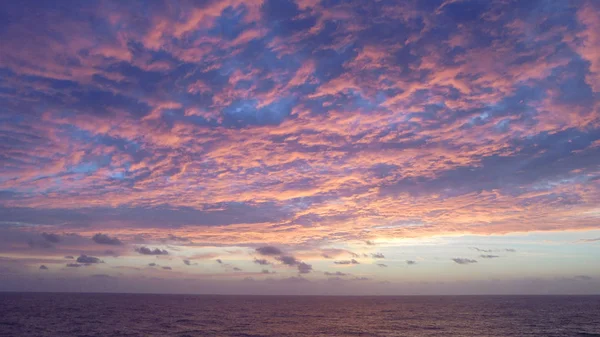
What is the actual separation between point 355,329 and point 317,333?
38.3 ft

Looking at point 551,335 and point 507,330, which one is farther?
point 507,330

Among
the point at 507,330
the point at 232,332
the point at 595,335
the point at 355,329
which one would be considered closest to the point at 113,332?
the point at 232,332

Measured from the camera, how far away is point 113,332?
78.4 m

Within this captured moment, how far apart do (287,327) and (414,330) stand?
27.8 metres

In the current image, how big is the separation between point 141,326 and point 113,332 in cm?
1129

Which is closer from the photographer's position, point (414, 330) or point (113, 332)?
point (113, 332)

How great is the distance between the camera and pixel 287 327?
92312 mm

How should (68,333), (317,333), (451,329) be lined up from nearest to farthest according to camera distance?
(68,333), (317,333), (451,329)

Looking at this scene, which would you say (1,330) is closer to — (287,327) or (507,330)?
(287,327)

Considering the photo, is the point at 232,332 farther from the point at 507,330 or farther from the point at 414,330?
the point at 507,330

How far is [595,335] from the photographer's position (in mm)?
76500

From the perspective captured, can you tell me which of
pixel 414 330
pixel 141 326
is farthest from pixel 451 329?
pixel 141 326

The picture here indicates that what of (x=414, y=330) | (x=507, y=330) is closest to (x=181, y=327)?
(x=414, y=330)

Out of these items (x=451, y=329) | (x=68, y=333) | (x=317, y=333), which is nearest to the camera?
(x=68, y=333)
